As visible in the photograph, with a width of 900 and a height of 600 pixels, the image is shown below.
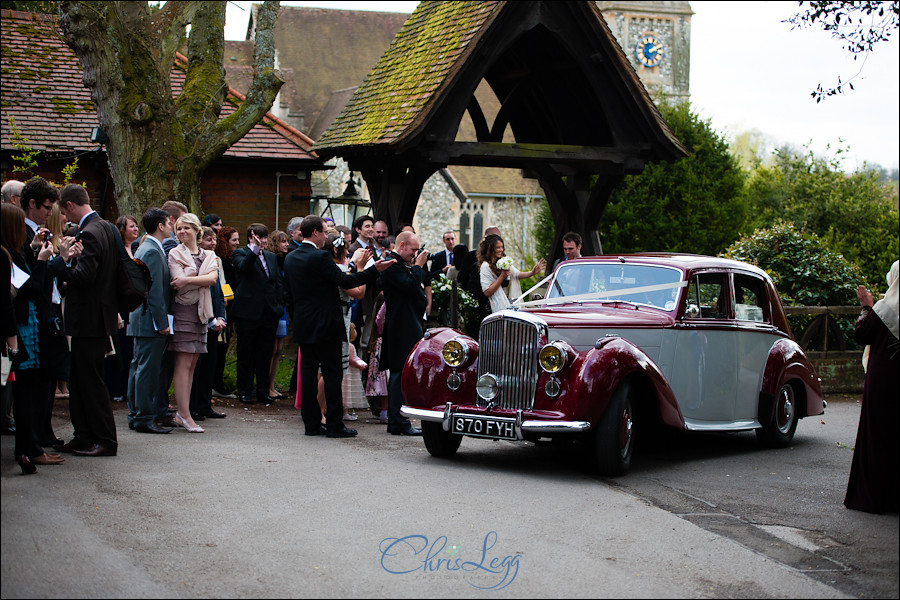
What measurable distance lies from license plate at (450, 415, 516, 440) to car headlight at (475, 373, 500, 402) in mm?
257

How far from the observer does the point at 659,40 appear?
72250mm

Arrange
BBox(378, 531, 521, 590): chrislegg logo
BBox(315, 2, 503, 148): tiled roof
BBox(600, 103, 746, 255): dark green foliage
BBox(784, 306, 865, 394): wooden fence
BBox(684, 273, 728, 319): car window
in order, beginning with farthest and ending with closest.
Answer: BBox(600, 103, 746, 255): dark green foliage → BBox(784, 306, 865, 394): wooden fence → BBox(315, 2, 503, 148): tiled roof → BBox(684, 273, 728, 319): car window → BBox(378, 531, 521, 590): chrislegg logo

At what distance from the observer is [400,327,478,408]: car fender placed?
9.07 m

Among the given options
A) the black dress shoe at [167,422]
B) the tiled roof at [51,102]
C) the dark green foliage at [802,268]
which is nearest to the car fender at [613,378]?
the black dress shoe at [167,422]

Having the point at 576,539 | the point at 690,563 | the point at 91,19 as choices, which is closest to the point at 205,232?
the point at 91,19

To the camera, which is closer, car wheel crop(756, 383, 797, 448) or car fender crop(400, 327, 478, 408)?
car fender crop(400, 327, 478, 408)

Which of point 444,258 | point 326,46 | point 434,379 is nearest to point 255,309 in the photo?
point 444,258

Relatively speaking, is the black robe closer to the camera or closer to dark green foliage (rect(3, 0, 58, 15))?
the camera

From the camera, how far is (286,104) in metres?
52.6

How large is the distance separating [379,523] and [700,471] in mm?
3810

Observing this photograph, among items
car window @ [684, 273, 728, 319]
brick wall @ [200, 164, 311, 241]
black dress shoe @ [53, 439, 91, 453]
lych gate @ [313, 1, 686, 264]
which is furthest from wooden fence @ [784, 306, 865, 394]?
brick wall @ [200, 164, 311, 241]

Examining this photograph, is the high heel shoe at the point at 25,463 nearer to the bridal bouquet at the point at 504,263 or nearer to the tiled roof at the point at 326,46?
the bridal bouquet at the point at 504,263

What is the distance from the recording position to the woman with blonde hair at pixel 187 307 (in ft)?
32.9

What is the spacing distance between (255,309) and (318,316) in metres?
2.76
